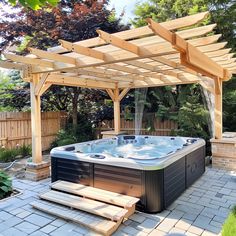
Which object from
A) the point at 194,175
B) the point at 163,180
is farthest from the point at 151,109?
the point at 163,180

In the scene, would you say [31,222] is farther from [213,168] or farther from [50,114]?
[50,114]

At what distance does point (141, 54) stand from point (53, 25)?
5.91 meters

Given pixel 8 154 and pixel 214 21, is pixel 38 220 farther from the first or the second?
pixel 214 21

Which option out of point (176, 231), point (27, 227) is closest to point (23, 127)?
point (27, 227)

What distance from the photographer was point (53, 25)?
8.61m

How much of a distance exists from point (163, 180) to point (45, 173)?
10.5 feet

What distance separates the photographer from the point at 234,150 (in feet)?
21.9

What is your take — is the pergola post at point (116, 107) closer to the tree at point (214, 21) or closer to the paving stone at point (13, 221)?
the tree at point (214, 21)

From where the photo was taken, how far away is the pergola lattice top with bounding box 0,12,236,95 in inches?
125

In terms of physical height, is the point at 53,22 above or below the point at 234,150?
above

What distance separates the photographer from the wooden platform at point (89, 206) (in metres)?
3.56

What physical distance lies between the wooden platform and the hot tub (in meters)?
0.18

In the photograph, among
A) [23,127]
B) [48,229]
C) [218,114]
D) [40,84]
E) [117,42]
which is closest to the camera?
[117,42]

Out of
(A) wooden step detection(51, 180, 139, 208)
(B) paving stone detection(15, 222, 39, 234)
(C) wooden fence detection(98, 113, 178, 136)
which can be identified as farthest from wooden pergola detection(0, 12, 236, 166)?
(B) paving stone detection(15, 222, 39, 234)
